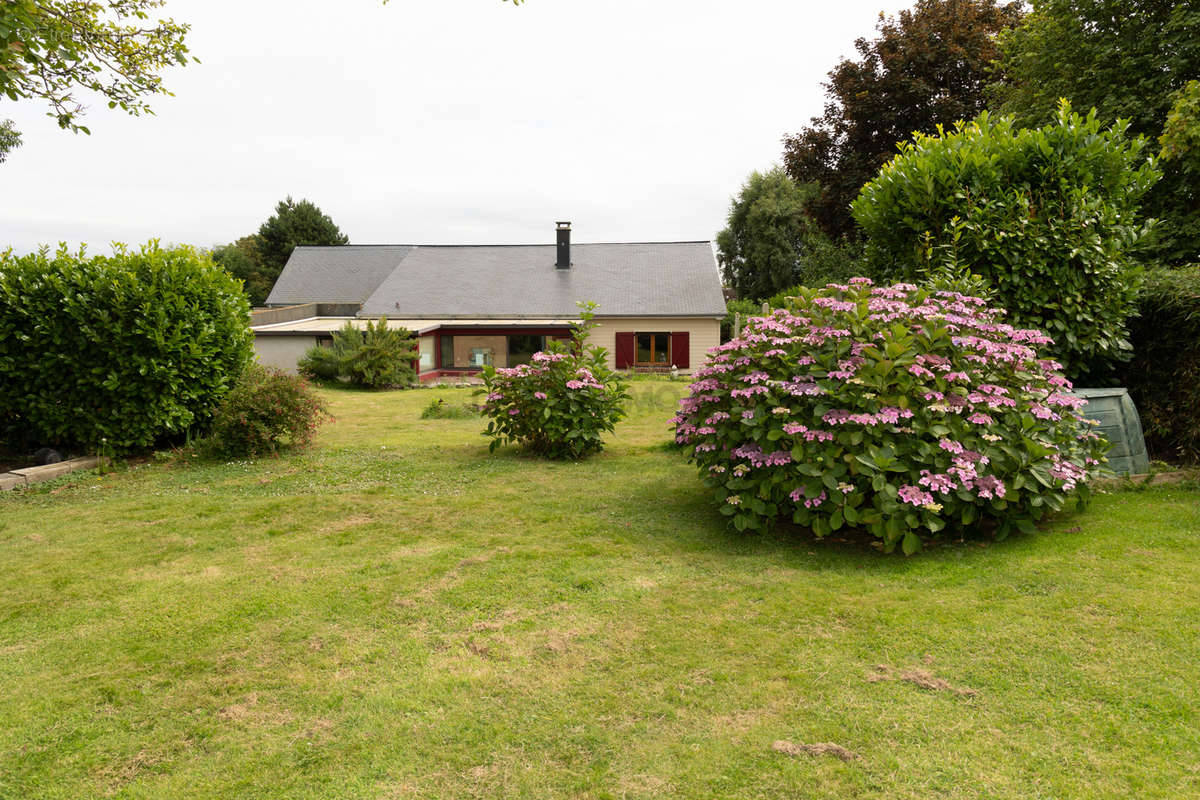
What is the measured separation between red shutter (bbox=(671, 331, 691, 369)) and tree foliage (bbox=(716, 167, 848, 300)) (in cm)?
1705

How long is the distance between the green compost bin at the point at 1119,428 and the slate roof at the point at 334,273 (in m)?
37.3

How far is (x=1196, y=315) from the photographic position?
21.7 ft

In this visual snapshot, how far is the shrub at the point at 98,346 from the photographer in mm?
8664

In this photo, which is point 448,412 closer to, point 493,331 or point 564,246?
point 493,331

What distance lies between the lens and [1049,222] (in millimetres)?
6703

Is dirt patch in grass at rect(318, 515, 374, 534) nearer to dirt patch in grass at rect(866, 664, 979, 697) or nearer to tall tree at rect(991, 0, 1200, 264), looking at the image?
Result: dirt patch in grass at rect(866, 664, 979, 697)

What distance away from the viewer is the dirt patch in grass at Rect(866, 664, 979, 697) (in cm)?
330

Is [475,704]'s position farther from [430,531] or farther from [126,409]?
[126,409]

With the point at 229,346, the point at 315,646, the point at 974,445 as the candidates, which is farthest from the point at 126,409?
the point at 974,445

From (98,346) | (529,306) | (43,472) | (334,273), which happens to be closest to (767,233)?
(529,306)

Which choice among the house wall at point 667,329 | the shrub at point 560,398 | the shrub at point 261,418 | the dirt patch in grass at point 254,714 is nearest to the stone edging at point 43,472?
the shrub at point 261,418

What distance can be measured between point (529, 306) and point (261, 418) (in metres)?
21.2

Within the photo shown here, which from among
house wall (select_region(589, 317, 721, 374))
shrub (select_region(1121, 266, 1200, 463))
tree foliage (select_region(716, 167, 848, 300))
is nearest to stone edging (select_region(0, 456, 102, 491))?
shrub (select_region(1121, 266, 1200, 463))

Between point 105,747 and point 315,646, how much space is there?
3.42 feet
